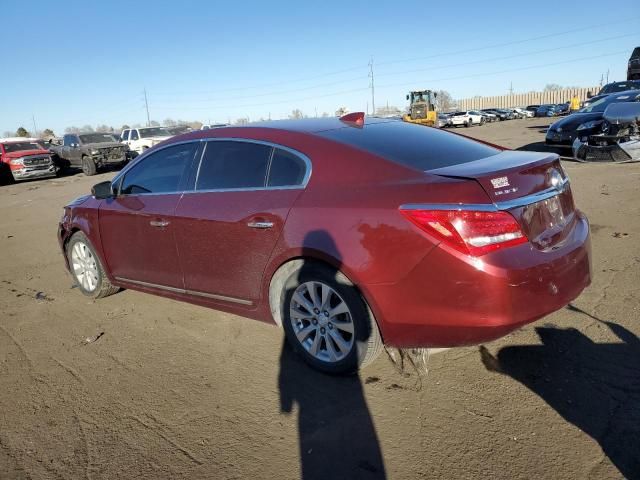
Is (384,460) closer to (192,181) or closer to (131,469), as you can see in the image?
(131,469)

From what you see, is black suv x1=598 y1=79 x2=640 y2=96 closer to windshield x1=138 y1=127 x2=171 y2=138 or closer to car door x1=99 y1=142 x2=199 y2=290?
car door x1=99 y1=142 x2=199 y2=290

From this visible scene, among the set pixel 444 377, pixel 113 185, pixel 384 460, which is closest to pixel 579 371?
pixel 444 377

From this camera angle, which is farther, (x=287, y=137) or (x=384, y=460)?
(x=287, y=137)

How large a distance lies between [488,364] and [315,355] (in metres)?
1.14

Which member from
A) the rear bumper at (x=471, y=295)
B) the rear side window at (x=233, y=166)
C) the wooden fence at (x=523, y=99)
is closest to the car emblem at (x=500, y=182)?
the rear bumper at (x=471, y=295)

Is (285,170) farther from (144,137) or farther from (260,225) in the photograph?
(144,137)

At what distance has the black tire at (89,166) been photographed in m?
21.0

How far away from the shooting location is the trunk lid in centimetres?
261

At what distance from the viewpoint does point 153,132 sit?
25.8 meters

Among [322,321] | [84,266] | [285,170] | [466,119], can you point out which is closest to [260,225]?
[285,170]

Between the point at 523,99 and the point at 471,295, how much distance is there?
103174mm

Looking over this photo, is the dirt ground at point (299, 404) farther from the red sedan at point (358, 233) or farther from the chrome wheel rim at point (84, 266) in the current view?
the chrome wheel rim at point (84, 266)

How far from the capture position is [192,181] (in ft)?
12.5

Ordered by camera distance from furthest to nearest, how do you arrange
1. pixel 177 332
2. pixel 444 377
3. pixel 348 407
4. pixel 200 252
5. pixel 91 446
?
pixel 177 332 < pixel 200 252 < pixel 444 377 < pixel 348 407 < pixel 91 446
